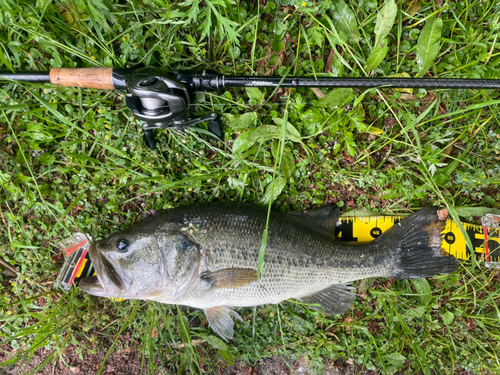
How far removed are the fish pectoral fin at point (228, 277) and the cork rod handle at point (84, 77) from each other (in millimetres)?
1692

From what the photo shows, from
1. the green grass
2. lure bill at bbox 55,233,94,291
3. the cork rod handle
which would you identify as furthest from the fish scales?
the cork rod handle

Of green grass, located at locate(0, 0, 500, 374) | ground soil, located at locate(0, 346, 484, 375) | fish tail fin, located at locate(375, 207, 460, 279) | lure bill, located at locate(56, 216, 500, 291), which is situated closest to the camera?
green grass, located at locate(0, 0, 500, 374)

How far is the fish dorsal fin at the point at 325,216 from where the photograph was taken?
8.79 ft

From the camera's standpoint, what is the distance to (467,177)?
8.78 feet

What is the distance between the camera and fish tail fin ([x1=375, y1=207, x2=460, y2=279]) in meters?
2.62

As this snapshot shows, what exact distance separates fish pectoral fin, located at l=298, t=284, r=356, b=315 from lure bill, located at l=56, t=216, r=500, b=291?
1.65 feet

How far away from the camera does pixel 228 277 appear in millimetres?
2281

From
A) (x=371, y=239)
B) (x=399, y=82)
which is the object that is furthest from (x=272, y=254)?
(x=399, y=82)

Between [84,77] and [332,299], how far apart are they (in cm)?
284

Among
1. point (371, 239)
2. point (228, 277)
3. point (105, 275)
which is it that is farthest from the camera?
point (371, 239)

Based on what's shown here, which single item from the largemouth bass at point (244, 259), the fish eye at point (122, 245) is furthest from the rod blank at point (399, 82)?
the fish eye at point (122, 245)

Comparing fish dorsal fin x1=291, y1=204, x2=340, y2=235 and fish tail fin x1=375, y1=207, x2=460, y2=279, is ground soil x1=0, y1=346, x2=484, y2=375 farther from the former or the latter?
fish dorsal fin x1=291, y1=204, x2=340, y2=235

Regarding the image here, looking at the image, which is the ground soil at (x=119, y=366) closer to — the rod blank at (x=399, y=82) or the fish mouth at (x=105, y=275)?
the fish mouth at (x=105, y=275)

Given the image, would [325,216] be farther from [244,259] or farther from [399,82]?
[399,82]
